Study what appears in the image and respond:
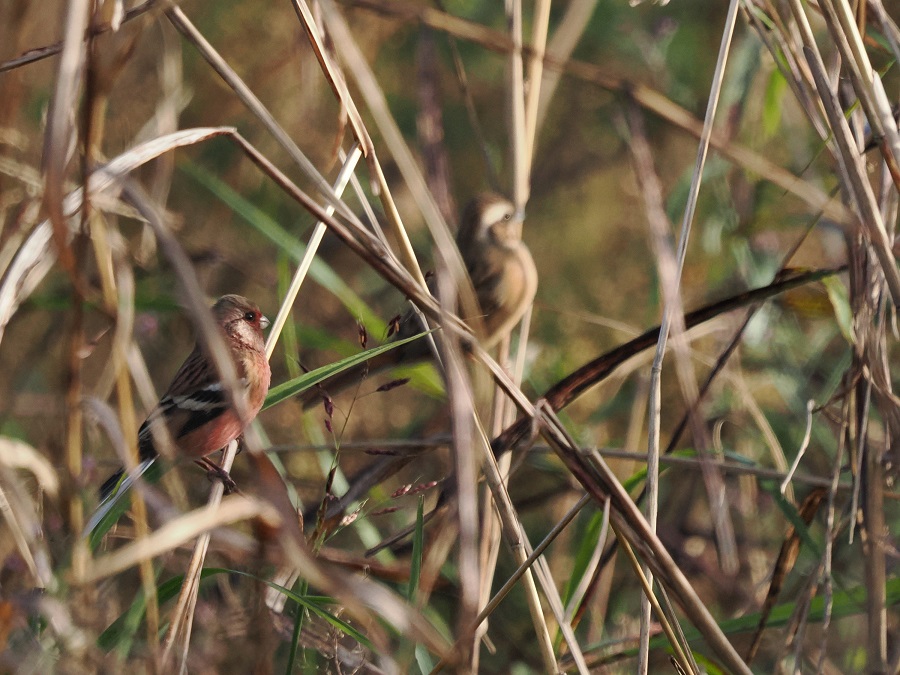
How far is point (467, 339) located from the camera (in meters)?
1.79

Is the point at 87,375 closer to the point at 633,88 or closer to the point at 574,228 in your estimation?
the point at 574,228

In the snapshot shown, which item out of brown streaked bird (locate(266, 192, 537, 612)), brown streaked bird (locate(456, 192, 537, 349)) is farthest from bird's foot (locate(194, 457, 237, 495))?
brown streaked bird (locate(456, 192, 537, 349))

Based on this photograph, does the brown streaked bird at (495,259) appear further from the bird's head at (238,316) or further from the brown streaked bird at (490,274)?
the bird's head at (238,316)

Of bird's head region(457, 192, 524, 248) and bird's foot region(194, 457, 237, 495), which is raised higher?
bird's foot region(194, 457, 237, 495)

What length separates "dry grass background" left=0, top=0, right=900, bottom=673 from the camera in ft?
4.82

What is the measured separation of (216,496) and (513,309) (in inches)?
85.2

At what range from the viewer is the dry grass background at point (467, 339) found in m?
1.47

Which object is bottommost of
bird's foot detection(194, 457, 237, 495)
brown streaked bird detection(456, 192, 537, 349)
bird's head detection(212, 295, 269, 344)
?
brown streaked bird detection(456, 192, 537, 349)

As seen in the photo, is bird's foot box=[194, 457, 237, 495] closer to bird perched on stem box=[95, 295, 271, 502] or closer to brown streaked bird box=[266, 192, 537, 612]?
bird perched on stem box=[95, 295, 271, 502]

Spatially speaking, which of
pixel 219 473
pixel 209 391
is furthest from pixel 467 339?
pixel 209 391

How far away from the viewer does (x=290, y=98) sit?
15.7ft

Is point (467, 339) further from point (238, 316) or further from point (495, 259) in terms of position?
point (495, 259)

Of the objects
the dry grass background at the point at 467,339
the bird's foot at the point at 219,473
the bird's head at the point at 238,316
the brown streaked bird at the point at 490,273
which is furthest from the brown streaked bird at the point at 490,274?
the bird's foot at the point at 219,473

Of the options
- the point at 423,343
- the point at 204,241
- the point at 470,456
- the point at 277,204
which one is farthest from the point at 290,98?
the point at 470,456
